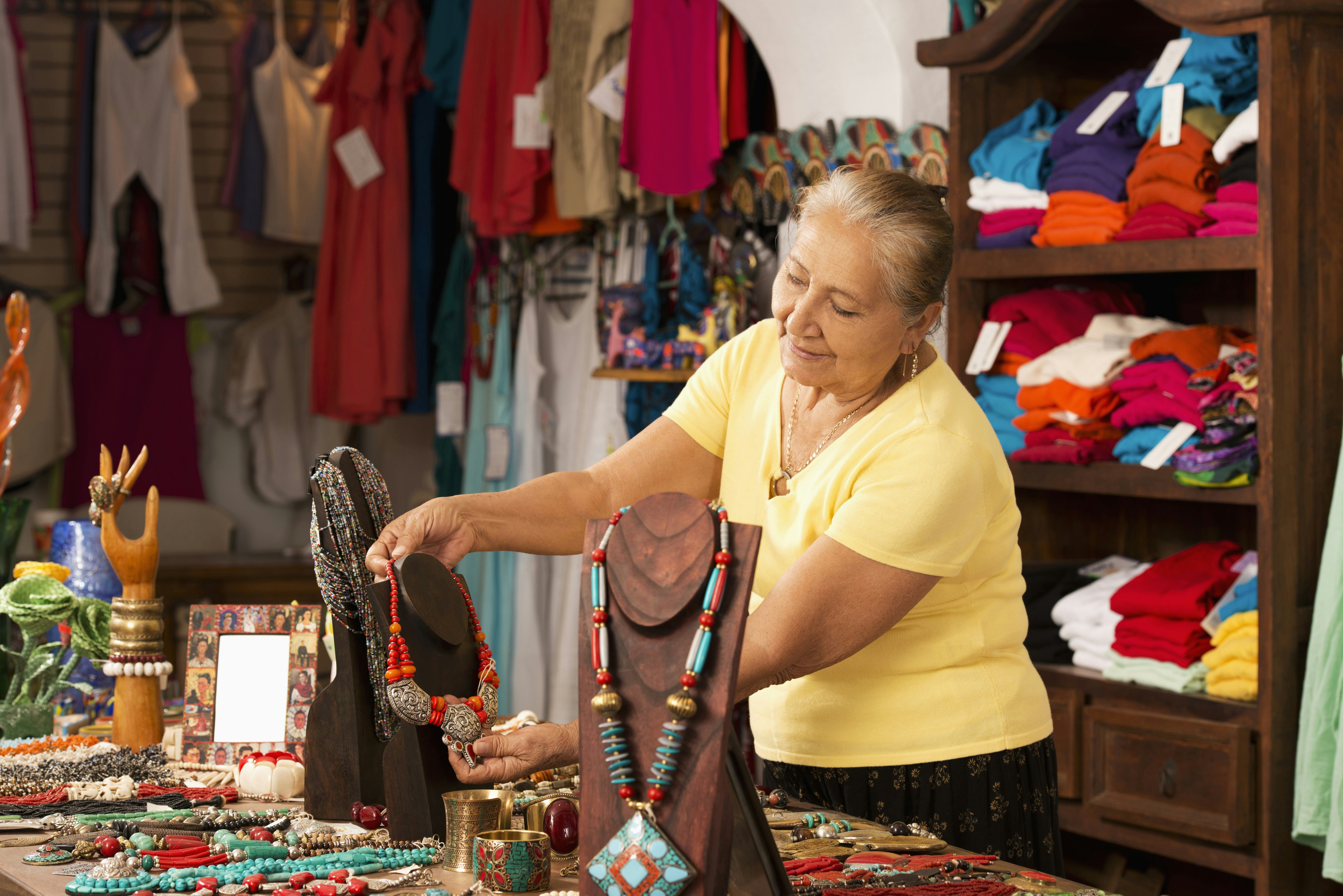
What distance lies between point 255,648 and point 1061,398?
75.0 inches

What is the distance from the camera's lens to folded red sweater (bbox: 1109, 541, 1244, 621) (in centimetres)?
286

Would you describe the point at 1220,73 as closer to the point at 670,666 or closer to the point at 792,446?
the point at 792,446

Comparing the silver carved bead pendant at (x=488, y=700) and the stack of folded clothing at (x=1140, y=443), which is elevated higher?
the stack of folded clothing at (x=1140, y=443)

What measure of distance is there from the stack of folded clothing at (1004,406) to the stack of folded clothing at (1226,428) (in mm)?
511

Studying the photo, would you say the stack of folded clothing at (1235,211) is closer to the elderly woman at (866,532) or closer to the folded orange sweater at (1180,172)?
the folded orange sweater at (1180,172)

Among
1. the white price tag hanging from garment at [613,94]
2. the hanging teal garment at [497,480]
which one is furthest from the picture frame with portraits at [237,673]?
the hanging teal garment at [497,480]

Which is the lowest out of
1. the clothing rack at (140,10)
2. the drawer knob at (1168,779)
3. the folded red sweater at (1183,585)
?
A: the drawer knob at (1168,779)

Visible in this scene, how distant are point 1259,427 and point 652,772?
1.89 m

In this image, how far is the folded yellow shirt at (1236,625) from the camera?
107 inches

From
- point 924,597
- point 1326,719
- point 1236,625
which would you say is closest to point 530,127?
point 1236,625

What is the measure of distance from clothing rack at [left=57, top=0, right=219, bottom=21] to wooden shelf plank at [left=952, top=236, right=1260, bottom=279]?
13.3 feet

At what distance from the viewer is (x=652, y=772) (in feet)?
3.80

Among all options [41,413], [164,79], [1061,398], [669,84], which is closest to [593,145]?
[669,84]

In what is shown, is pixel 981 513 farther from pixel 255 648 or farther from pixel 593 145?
pixel 593 145
